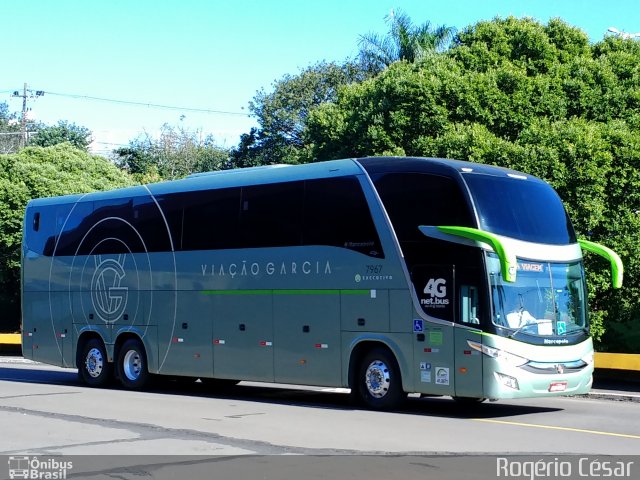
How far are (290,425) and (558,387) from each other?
440 cm

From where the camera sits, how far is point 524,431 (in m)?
13.5

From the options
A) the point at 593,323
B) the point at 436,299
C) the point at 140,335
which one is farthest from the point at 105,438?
the point at 593,323

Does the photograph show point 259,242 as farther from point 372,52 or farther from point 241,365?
point 372,52

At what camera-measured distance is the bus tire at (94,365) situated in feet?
71.5

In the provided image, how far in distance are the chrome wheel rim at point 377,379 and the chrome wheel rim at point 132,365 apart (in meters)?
6.61

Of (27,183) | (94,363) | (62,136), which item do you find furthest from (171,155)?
(94,363)

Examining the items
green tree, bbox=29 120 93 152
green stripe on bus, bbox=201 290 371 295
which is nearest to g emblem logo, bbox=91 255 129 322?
green stripe on bus, bbox=201 290 371 295

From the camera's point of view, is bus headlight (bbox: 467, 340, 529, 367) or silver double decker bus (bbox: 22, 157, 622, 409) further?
silver double decker bus (bbox: 22, 157, 622, 409)

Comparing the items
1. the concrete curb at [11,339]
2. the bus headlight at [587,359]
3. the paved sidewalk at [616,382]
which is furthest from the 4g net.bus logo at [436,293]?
the concrete curb at [11,339]

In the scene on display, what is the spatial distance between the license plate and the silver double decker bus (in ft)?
0.08

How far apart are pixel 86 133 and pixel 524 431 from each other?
6787 cm

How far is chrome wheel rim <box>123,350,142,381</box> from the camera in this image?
69.5 ft

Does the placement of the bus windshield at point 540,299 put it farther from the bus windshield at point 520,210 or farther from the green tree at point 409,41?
the green tree at point 409,41

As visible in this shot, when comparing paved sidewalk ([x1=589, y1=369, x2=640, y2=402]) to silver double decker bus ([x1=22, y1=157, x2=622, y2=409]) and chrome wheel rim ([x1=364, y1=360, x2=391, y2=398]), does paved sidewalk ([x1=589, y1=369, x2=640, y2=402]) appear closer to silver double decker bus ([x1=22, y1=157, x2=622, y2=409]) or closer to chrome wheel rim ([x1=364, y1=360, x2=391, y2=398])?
silver double decker bus ([x1=22, y1=157, x2=622, y2=409])
